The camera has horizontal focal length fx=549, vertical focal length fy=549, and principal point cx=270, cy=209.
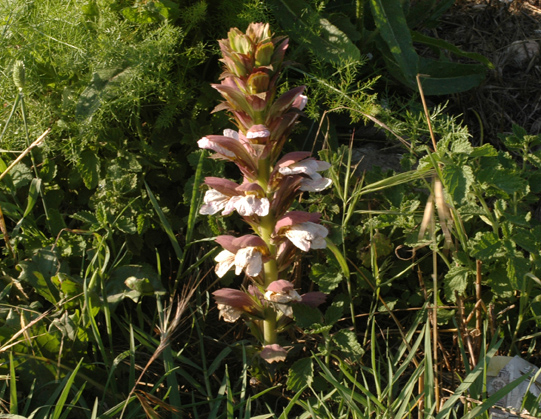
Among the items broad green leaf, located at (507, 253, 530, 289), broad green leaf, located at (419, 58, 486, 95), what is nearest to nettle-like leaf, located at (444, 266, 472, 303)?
broad green leaf, located at (507, 253, 530, 289)

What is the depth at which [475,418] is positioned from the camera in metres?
1.62

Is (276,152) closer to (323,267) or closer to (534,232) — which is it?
(323,267)

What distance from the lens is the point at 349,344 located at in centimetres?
183

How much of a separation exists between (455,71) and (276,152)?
1.78 metres

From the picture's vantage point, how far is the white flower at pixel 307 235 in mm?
1640

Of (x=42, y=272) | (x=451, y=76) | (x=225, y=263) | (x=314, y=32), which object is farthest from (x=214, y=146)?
(x=451, y=76)

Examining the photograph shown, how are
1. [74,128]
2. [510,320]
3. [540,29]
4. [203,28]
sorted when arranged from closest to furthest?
[510,320]
[74,128]
[203,28]
[540,29]

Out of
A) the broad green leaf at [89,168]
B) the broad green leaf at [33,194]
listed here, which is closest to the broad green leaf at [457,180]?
the broad green leaf at [89,168]

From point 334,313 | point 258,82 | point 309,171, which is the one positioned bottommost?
point 334,313

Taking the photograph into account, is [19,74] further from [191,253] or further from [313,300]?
[313,300]

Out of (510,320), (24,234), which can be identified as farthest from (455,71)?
(24,234)

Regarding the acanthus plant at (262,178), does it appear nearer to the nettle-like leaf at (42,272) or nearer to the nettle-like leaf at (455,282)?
the nettle-like leaf at (455,282)

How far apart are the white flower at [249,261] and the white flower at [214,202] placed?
156 mm

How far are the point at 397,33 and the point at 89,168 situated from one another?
67.1 inches
